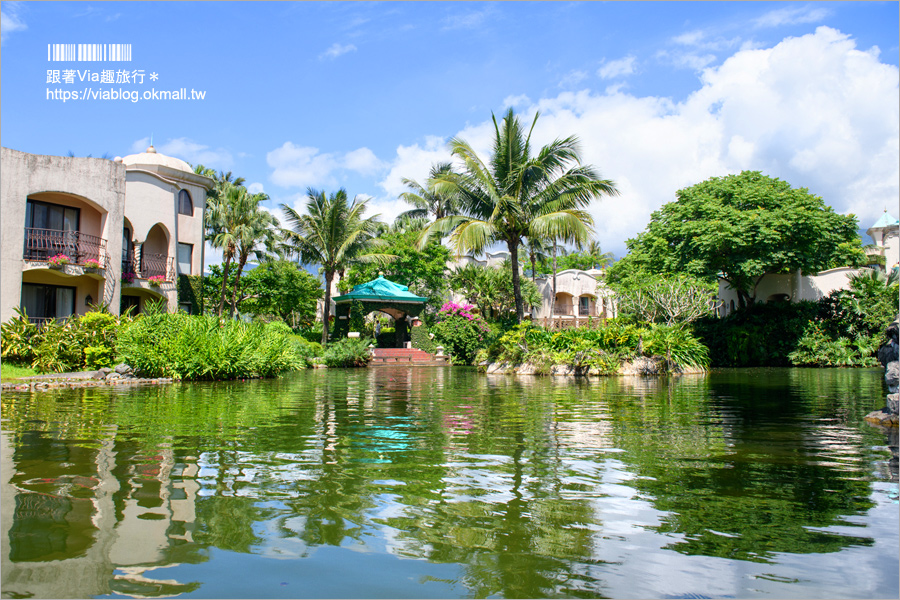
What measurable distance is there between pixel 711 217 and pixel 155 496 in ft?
98.8

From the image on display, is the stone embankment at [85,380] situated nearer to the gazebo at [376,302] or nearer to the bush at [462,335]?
the bush at [462,335]

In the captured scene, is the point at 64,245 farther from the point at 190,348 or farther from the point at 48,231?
the point at 190,348

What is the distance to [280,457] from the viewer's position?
5902mm

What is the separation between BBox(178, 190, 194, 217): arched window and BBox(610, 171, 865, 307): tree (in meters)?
23.7

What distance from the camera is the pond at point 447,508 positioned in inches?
118

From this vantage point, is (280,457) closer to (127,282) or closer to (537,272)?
(127,282)

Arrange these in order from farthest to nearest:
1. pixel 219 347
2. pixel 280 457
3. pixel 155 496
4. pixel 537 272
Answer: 1. pixel 537 272
2. pixel 219 347
3. pixel 280 457
4. pixel 155 496

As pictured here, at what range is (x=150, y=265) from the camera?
28.4 meters

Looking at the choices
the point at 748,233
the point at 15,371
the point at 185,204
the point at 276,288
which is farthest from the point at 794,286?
the point at 15,371

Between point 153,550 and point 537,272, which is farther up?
point 537,272

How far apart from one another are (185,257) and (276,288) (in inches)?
364

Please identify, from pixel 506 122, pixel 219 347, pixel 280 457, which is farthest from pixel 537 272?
pixel 280 457

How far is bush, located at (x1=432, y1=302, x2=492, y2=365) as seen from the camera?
31.5 meters

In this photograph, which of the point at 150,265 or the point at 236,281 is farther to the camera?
the point at 236,281
